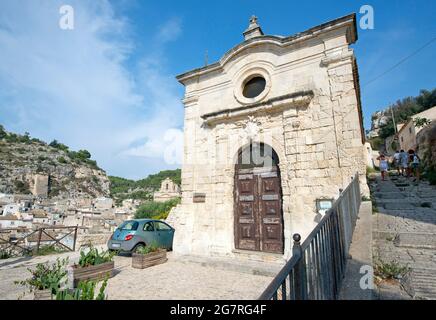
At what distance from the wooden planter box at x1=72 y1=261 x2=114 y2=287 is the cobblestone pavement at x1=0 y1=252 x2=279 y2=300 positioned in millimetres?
228

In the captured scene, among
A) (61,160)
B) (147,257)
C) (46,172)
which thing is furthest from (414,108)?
(61,160)

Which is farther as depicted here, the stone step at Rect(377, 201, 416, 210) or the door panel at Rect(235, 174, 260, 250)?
the door panel at Rect(235, 174, 260, 250)

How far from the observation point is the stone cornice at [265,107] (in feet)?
20.9

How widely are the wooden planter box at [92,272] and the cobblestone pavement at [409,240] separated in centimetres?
510

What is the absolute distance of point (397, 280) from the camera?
290 cm

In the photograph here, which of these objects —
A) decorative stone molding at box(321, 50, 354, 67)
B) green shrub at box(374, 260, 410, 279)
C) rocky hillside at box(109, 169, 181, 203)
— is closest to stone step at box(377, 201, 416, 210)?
green shrub at box(374, 260, 410, 279)

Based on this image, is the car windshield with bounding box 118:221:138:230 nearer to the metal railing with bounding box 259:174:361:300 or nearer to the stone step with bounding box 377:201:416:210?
the metal railing with bounding box 259:174:361:300

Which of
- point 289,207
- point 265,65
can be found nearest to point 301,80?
point 265,65

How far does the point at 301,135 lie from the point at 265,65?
258 cm

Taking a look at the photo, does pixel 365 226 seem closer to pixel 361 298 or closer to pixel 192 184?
pixel 361 298

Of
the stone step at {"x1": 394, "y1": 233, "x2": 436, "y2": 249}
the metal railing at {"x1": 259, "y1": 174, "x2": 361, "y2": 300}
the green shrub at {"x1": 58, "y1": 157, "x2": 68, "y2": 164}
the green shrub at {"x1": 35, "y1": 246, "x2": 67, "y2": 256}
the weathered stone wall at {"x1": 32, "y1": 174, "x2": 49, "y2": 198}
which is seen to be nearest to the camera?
the metal railing at {"x1": 259, "y1": 174, "x2": 361, "y2": 300}

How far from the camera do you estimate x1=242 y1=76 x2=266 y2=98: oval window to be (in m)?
7.64

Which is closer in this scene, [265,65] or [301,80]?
[301,80]
